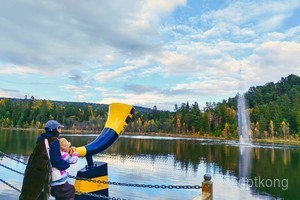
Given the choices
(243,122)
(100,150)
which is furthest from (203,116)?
(100,150)

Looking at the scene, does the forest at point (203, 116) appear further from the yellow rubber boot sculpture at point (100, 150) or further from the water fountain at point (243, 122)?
the yellow rubber boot sculpture at point (100, 150)

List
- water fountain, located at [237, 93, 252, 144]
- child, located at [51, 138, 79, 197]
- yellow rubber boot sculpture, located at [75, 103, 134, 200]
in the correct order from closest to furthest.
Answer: child, located at [51, 138, 79, 197], yellow rubber boot sculpture, located at [75, 103, 134, 200], water fountain, located at [237, 93, 252, 144]

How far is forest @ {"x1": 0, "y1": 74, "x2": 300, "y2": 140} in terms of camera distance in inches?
4033

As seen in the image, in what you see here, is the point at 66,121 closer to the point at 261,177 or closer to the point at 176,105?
the point at 176,105

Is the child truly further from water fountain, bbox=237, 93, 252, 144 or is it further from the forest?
the forest

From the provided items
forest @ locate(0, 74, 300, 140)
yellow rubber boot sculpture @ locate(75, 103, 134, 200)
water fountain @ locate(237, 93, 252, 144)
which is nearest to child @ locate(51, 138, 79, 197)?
yellow rubber boot sculpture @ locate(75, 103, 134, 200)

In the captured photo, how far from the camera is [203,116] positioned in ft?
371

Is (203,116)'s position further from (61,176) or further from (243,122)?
(61,176)

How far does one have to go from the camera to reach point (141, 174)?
24.0 meters

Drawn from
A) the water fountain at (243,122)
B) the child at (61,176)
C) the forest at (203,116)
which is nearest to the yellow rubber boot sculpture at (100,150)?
the child at (61,176)

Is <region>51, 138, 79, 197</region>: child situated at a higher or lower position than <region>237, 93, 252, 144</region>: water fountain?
lower

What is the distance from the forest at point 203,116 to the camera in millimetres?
102438

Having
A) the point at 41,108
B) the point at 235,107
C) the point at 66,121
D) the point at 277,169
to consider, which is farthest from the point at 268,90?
the point at 277,169

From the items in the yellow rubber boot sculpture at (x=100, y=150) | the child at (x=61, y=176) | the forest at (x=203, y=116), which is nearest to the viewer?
the child at (x=61, y=176)
